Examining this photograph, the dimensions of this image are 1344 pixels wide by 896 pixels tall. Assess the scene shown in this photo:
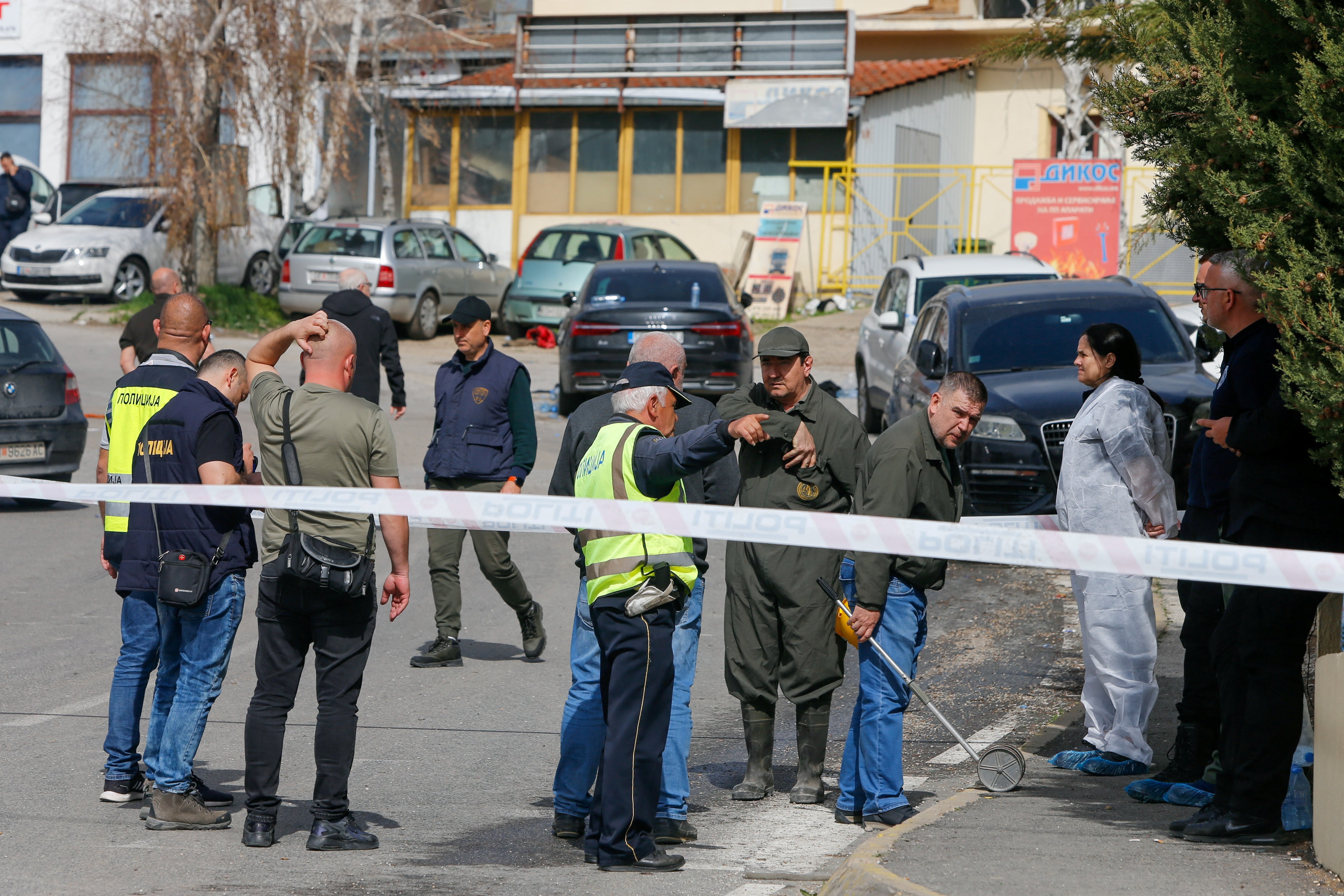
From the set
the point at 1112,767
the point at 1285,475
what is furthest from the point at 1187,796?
the point at 1285,475

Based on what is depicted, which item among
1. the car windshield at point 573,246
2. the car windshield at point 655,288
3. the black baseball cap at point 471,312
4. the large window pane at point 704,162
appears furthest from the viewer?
the large window pane at point 704,162

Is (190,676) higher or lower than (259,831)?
higher

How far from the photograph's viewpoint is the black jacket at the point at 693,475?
595 cm

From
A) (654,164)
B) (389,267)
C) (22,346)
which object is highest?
(654,164)

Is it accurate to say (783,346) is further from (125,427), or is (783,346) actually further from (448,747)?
(125,427)

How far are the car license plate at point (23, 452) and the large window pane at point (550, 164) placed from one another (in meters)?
19.0

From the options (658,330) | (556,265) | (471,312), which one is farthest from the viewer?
(556,265)

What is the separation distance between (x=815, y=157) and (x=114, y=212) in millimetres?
12832

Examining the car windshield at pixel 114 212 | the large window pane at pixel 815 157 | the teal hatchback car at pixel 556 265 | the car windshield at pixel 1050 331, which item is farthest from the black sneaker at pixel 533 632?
the large window pane at pixel 815 157

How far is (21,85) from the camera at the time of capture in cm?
3306

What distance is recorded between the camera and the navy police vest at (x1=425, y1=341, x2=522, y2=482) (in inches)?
330

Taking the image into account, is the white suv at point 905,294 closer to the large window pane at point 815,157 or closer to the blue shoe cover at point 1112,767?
the blue shoe cover at point 1112,767

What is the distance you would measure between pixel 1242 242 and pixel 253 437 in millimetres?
13003

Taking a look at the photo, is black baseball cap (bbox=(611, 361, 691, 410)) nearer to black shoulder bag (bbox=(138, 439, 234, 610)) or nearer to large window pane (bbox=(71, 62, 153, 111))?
black shoulder bag (bbox=(138, 439, 234, 610))
